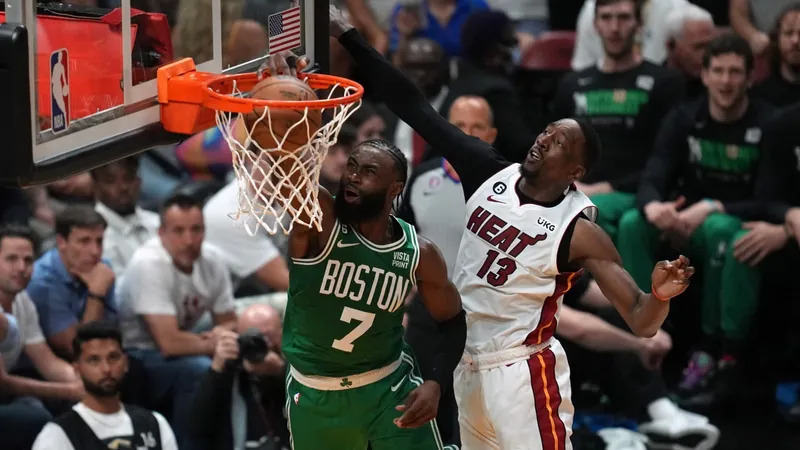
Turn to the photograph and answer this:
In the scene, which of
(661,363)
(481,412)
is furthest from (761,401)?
(481,412)

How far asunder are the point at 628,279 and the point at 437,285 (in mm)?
727

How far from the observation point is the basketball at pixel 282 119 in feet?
15.6

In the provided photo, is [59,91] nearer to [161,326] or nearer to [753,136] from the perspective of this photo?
[161,326]

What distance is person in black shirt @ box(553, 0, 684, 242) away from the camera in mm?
8461

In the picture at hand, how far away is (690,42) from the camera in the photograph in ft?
30.2

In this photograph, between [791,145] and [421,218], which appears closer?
[421,218]

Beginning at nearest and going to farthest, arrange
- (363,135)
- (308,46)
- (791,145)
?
1. (308,46)
2. (791,145)
3. (363,135)

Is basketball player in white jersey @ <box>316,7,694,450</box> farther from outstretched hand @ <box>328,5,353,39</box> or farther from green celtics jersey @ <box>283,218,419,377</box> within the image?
outstretched hand @ <box>328,5,353,39</box>

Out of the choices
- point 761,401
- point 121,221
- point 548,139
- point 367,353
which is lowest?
point 761,401

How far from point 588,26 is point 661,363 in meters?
2.42

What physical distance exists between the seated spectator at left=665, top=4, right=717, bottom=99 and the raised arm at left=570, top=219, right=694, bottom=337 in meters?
4.05

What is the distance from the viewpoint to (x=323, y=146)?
16.3ft

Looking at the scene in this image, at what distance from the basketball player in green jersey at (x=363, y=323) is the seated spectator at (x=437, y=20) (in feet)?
15.3

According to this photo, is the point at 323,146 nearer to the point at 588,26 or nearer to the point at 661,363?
the point at 661,363
